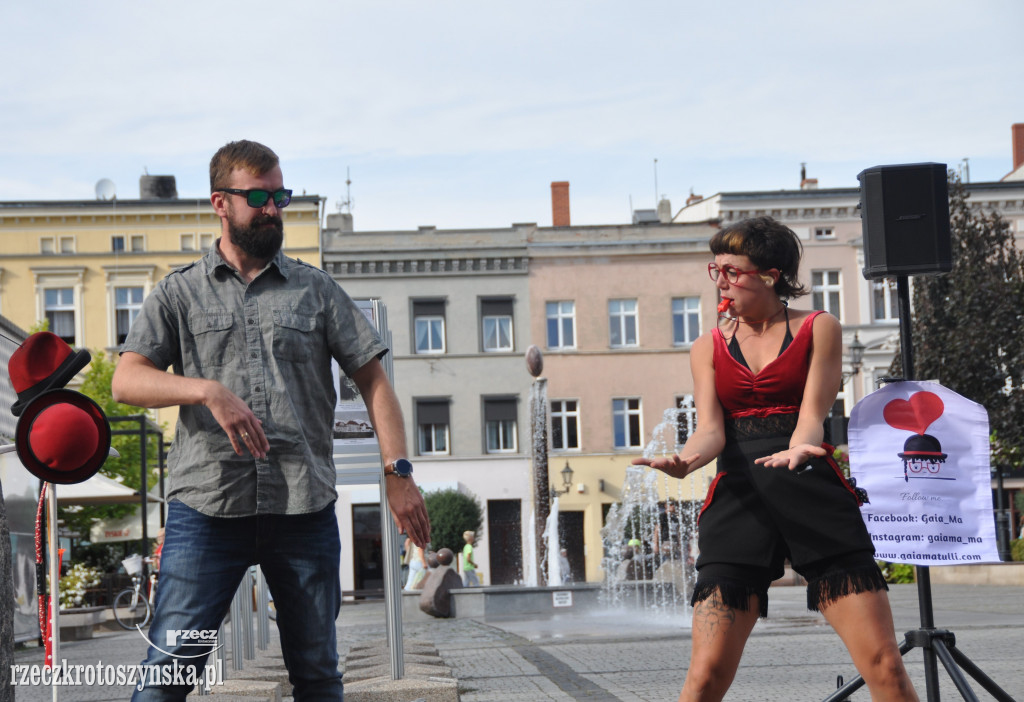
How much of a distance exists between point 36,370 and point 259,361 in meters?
0.71

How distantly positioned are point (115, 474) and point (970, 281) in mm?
22757

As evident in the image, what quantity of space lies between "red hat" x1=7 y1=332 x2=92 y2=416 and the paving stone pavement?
2676 millimetres

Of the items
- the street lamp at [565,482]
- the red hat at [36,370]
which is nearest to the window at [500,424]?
the street lamp at [565,482]

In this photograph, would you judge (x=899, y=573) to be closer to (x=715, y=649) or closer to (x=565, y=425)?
(x=565, y=425)

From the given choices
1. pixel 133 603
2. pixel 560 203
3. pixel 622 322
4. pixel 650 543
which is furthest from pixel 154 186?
pixel 133 603

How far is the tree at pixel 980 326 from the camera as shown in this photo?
28.7 m

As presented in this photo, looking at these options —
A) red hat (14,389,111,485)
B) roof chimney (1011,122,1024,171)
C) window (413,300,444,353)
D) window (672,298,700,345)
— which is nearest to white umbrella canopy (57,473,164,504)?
red hat (14,389,111,485)

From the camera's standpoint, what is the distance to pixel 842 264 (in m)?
44.1

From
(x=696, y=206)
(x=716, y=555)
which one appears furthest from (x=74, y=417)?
(x=696, y=206)

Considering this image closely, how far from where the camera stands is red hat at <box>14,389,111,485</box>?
11.9 feet

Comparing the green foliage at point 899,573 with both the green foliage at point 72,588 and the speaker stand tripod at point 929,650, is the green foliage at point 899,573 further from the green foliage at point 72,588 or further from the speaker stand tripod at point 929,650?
the speaker stand tripod at point 929,650

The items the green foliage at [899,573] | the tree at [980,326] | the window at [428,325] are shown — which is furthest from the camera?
the window at [428,325]

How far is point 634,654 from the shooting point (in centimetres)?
1090

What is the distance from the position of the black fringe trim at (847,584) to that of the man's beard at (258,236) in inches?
75.3
